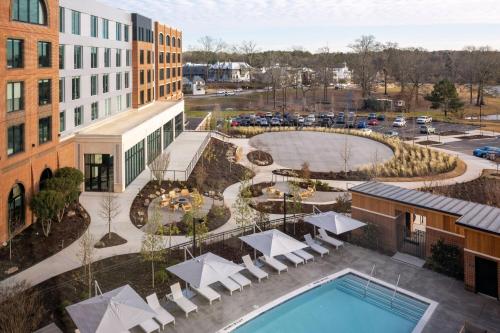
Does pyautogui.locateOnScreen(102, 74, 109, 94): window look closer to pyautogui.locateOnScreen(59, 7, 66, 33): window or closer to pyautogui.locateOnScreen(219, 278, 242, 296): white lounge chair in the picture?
pyautogui.locateOnScreen(59, 7, 66, 33): window

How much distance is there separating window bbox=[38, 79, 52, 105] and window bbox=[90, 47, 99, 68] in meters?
9.59

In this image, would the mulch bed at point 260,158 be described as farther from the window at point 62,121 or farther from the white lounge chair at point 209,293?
the white lounge chair at point 209,293

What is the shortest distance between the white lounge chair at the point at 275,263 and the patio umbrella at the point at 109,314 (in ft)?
23.5

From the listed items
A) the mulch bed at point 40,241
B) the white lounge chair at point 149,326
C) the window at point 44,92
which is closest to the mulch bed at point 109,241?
the mulch bed at point 40,241

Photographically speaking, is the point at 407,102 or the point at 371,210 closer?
the point at 371,210

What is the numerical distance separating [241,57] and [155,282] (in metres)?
157

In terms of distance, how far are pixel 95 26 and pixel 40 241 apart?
20188 mm

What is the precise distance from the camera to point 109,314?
543 inches

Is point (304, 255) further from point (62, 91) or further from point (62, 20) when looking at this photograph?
point (62, 20)

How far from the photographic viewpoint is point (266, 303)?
17344mm

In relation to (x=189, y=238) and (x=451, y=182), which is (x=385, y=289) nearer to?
(x=189, y=238)

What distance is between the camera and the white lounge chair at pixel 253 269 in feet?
63.3

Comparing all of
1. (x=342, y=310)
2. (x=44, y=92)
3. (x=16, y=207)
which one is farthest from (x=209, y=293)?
(x=44, y=92)

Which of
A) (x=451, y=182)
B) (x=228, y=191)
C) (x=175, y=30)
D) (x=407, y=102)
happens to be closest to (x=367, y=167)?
(x=451, y=182)
